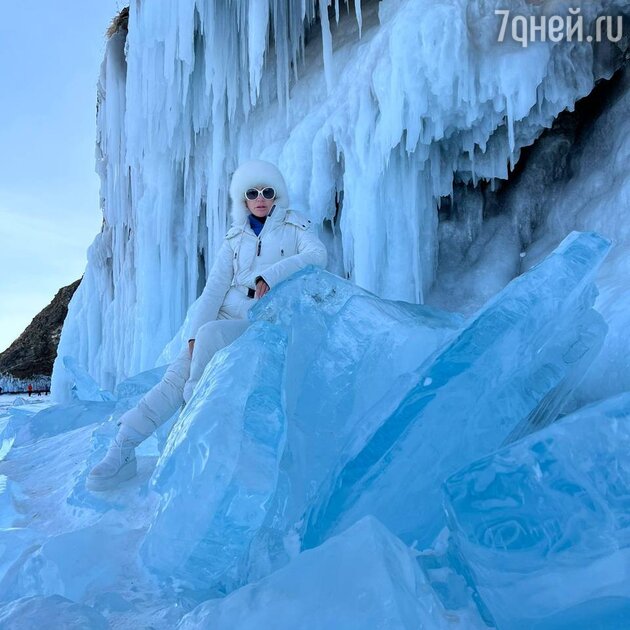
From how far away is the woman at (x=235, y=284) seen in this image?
205 cm

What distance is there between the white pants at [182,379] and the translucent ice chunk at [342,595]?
96 centimetres

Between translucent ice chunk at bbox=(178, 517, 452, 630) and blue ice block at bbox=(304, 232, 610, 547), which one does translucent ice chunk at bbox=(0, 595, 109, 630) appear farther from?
blue ice block at bbox=(304, 232, 610, 547)

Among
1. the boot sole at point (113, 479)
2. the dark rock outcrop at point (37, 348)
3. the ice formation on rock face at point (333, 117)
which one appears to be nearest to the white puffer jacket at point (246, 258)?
the boot sole at point (113, 479)

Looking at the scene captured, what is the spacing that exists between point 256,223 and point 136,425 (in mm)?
959

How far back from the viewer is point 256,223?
2402mm

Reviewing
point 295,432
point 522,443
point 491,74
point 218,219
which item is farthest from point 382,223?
point 522,443

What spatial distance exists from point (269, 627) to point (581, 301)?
1491 mm

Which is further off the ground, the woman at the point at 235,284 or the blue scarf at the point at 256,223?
the blue scarf at the point at 256,223

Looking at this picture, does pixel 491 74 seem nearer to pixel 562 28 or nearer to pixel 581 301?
pixel 562 28

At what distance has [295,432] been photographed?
5.72 ft

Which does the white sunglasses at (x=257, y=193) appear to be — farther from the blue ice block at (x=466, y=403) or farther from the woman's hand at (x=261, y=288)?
the blue ice block at (x=466, y=403)

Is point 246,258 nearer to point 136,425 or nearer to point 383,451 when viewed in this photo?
point 136,425

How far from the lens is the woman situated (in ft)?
6.73

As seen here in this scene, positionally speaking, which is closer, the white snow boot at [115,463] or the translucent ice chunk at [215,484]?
the translucent ice chunk at [215,484]
